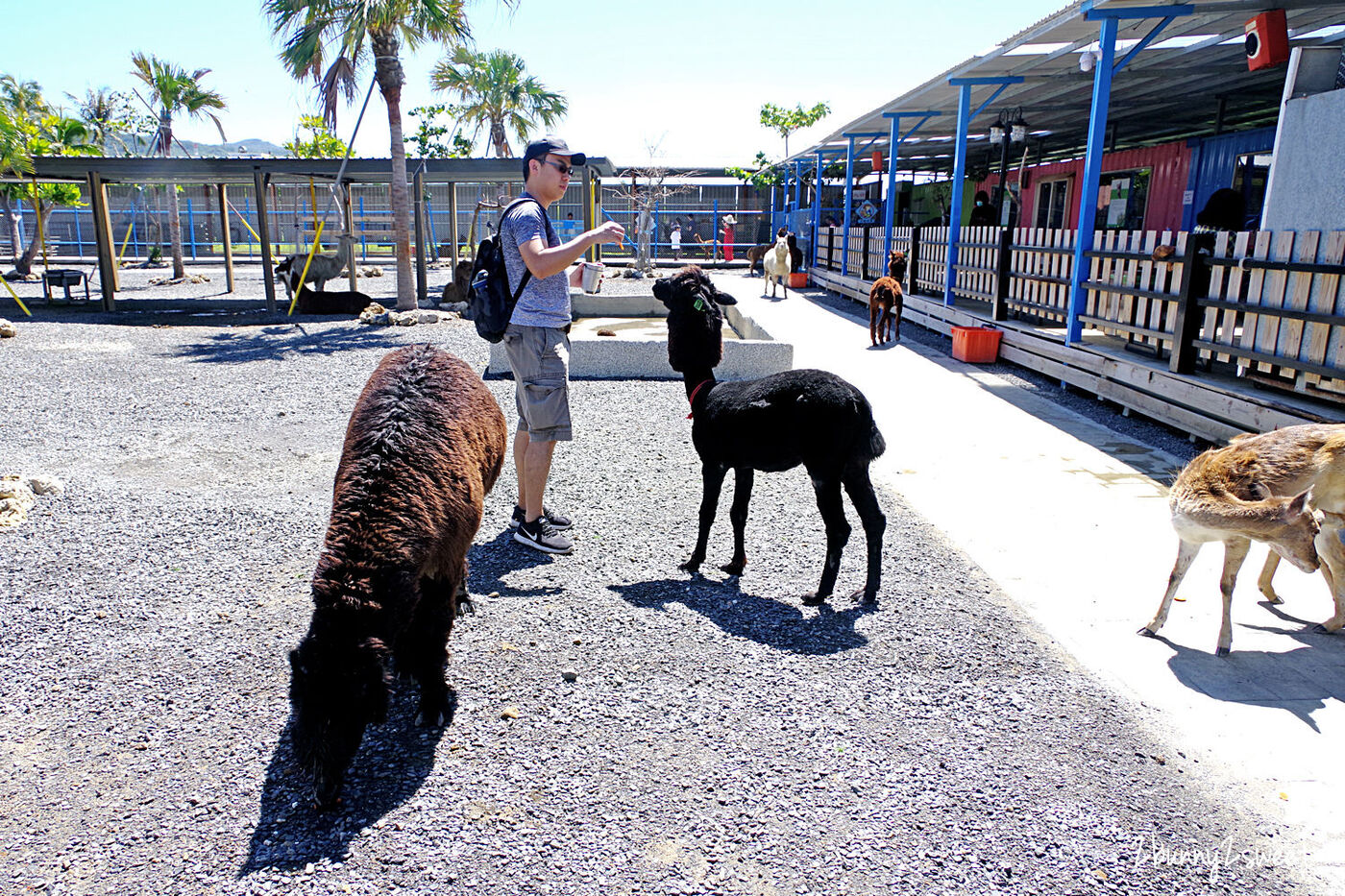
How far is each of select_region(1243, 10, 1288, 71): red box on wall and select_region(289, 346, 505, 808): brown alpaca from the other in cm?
858

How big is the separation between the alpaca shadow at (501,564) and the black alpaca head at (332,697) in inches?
67.2

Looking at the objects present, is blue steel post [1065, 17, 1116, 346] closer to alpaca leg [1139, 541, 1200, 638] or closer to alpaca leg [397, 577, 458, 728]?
alpaca leg [1139, 541, 1200, 638]

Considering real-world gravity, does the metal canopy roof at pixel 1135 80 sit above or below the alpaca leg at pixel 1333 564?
above

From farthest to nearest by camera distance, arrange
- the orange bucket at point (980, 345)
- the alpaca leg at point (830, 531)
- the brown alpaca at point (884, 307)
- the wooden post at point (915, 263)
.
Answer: the wooden post at point (915, 263)
the brown alpaca at point (884, 307)
the orange bucket at point (980, 345)
the alpaca leg at point (830, 531)

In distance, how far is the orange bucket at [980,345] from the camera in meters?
11.2

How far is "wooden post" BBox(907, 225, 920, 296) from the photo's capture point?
1568cm


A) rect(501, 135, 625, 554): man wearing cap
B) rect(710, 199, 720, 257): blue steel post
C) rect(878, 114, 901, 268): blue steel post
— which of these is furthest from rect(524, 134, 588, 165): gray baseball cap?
rect(710, 199, 720, 257): blue steel post

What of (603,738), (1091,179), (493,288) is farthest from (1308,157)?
(603,738)

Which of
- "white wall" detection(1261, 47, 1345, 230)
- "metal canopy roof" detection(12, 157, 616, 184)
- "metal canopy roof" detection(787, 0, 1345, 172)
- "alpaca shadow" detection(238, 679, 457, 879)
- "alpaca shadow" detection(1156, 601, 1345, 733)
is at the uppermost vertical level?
"metal canopy roof" detection(787, 0, 1345, 172)

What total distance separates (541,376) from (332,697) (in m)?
2.48

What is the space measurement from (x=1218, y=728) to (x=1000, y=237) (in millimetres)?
9806

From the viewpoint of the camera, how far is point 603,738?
3.14 meters

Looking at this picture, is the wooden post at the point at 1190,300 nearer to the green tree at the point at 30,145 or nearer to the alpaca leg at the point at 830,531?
the alpaca leg at the point at 830,531

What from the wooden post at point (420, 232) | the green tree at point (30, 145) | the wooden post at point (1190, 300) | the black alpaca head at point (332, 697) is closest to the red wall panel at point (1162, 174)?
the wooden post at point (1190, 300)
